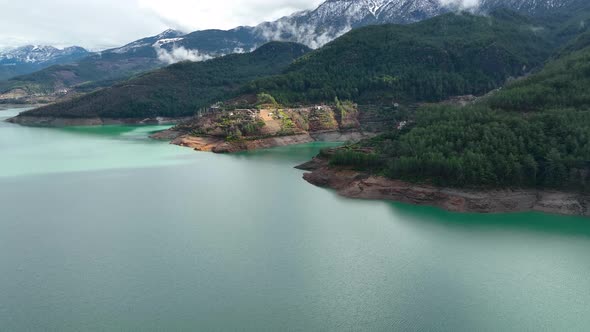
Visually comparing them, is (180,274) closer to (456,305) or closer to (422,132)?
(456,305)

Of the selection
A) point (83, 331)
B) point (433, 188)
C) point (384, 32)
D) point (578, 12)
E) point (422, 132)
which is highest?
point (578, 12)

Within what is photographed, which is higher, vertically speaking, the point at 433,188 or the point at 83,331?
the point at 433,188

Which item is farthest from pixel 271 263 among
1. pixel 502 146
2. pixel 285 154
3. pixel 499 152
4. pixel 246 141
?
pixel 246 141

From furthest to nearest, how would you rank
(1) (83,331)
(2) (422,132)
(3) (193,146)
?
(3) (193,146), (2) (422,132), (1) (83,331)

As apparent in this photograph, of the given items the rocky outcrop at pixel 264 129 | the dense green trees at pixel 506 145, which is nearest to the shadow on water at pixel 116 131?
the rocky outcrop at pixel 264 129

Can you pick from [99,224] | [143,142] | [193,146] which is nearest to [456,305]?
[99,224]

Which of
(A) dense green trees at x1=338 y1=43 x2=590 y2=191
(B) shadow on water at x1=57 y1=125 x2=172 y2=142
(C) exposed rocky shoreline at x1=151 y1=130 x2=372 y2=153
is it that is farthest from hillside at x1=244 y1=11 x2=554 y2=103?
(A) dense green trees at x1=338 y1=43 x2=590 y2=191

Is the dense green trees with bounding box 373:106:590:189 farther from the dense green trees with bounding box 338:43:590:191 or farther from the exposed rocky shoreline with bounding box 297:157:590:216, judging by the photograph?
the exposed rocky shoreline with bounding box 297:157:590:216
